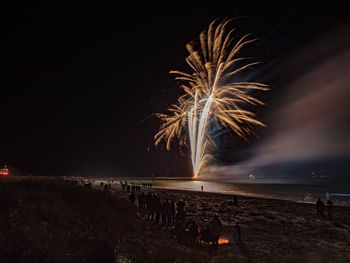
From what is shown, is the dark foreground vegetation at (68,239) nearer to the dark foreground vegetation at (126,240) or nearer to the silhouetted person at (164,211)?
the dark foreground vegetation at (126,240)

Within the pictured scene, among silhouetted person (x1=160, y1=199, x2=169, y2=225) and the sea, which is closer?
silhouetted person (x1=160, y1=199, x2=169, y2=225)

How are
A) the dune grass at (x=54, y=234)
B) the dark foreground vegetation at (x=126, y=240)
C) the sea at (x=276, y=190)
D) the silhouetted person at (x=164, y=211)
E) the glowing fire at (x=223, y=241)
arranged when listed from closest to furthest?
1. the dune grass at (x=54, y=234)
2. the dark foreground vegetation at (x=126, y=240)
3. the glowing fire at (x=223, y=241)
4. the silhouetted person at (x=164, y=211)
5. the sea at (x=276, y=190)

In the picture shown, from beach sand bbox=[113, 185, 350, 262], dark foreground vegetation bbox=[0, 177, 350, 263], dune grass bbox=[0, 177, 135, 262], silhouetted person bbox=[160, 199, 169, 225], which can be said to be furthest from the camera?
silhouetted person bbox=[160, 199, 169, 225]

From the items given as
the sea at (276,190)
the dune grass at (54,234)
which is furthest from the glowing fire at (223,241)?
the sea at (276,190)

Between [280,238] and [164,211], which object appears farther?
[164,211]

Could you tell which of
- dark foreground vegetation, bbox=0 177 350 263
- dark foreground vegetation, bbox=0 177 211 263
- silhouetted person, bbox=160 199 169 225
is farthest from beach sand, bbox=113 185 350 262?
dark foreground vegetation, bbox=0 177 211 263

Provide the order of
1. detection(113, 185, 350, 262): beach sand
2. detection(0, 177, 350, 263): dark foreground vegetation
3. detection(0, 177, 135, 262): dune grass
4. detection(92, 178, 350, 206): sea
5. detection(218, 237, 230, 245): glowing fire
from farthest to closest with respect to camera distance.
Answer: detection(92, 178, 350, 206): sea → detection(218, 237, 230, 245): glowing fire → detection(113, 185, 350, 262): beach sand → detection(0, 177, 350, 263): dark foreground vegetation → detection(0, 177, 135, 262): dune grass

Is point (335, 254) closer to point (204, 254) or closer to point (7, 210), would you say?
point (204, 254)

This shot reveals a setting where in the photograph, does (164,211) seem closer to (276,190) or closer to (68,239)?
(68,239)

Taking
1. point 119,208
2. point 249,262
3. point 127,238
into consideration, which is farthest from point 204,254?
point 119,208

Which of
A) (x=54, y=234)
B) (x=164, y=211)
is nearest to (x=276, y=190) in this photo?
(x=164, y=211)

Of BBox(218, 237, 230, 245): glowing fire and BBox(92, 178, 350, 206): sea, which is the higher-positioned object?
BBox(92, 178, 350, 206): sea

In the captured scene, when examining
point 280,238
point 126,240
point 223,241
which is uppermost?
point 126,240

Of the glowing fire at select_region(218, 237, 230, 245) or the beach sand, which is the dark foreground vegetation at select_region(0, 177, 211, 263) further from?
the glowing fire at select_region(218, 237, 230, 245)
